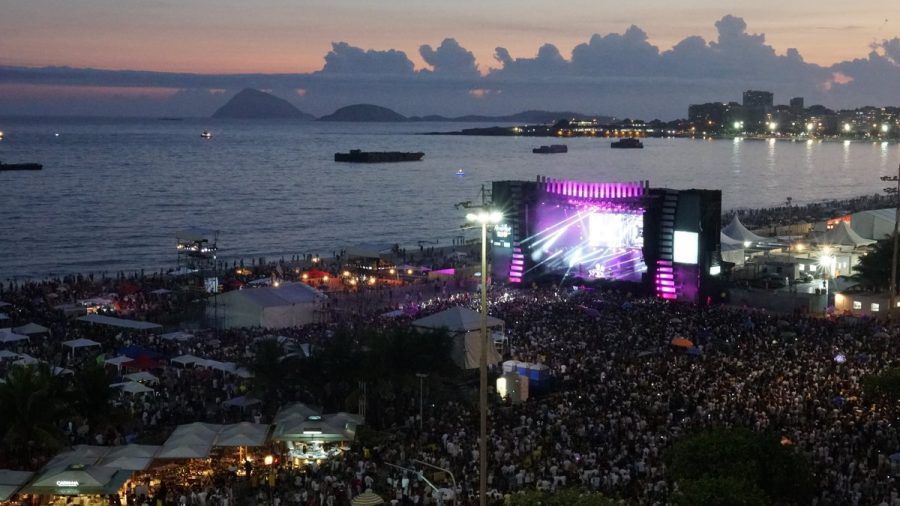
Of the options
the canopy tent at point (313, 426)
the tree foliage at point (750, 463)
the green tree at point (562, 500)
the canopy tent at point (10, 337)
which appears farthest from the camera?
the canopy tent at point (10, 337)

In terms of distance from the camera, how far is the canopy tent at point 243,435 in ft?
58.9

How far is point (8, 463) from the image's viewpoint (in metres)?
17.6

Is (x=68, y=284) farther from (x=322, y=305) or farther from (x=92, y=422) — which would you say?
(x=92, y=422)

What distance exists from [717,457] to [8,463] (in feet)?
38.4

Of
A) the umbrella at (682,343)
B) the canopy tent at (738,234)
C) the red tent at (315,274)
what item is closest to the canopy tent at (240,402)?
the umbrella at (682,343)

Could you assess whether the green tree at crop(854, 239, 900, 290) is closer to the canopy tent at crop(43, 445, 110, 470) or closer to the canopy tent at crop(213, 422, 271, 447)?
the canopy tent at crop(213, 422, 271, 447)

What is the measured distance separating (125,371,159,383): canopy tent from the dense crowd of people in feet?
0.71

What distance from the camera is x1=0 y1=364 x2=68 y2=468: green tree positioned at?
57.8 feet

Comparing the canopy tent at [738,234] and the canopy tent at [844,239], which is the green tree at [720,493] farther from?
the canopy tent at [738,234]

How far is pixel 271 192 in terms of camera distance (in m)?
107

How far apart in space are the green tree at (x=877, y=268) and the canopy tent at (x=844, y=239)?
23.8 feet

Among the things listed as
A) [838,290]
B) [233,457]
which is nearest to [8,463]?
[233,457]

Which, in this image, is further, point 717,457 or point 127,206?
point 127,206

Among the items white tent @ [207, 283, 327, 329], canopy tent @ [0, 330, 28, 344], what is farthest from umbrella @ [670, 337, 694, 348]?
canopy tent @ [0, 330, 28, 344]
